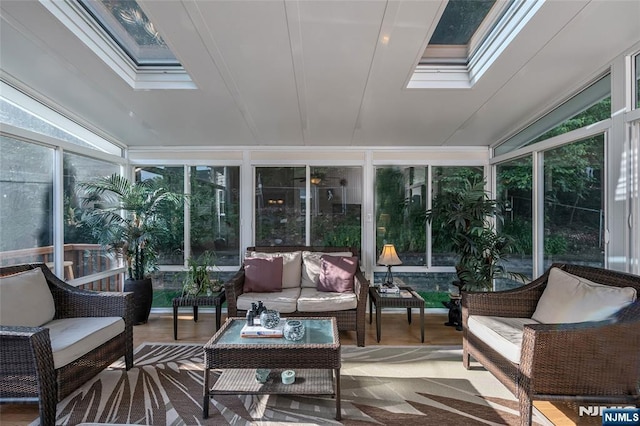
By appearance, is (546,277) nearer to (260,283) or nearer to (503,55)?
(503,55)

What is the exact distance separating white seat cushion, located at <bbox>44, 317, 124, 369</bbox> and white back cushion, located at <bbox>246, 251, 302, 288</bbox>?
5.63ft

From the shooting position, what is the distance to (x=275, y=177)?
4.65 m

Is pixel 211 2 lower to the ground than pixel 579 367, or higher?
higher

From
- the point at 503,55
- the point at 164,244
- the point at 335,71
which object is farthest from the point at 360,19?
the point at 164,244

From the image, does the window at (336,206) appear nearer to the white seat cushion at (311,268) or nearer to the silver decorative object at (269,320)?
the white seat cushion at (311,268)

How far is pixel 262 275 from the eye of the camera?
12.3 feet

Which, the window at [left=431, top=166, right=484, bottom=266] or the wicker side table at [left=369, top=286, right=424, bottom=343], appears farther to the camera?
the window at [left=431, top=166, right=484, bottom=266]

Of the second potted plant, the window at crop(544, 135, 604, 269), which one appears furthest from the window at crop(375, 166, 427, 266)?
the second potted plant

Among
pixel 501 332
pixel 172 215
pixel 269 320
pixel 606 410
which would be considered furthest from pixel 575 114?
pixel 172 215

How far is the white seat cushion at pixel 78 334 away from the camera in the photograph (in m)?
2.18

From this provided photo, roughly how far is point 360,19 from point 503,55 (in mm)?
1224

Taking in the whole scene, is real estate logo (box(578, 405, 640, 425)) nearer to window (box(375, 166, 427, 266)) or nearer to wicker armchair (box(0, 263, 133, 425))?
window (box(375, 166, 427, 266))

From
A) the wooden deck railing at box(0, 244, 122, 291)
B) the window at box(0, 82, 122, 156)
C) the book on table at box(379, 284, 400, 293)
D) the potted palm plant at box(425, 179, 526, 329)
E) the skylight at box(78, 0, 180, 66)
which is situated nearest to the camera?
the skylight at box(78, 0, 180, 66)

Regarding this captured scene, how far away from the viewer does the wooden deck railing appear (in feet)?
9.83
